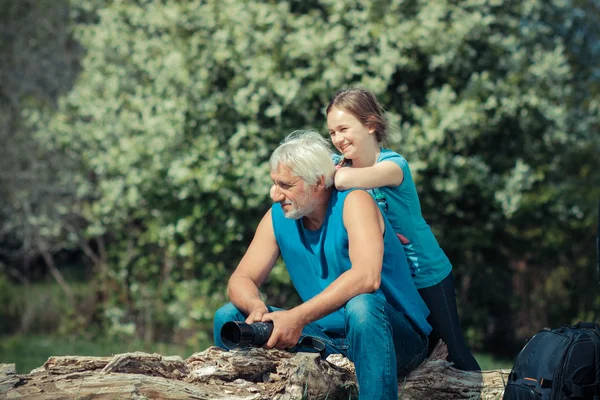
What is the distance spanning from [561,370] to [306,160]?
1295 millimetres

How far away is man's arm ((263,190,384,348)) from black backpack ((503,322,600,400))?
2.28 ft

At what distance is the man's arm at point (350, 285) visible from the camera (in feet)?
9.73

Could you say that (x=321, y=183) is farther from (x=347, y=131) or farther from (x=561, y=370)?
(x=561, y=370)

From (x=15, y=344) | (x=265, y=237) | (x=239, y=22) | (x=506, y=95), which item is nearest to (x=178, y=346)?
(x=15, y=344)

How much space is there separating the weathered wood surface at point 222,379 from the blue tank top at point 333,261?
24 centimetres

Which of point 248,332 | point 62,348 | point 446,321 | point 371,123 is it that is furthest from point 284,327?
point 62,348

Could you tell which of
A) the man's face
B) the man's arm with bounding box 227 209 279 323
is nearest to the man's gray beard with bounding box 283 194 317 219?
the man's face

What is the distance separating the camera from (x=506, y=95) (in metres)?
6.64

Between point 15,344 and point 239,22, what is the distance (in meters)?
4.80

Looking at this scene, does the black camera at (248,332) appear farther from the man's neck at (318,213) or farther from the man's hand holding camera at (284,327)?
the man's neck at (318,213)

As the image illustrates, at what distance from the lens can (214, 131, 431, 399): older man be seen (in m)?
2.93

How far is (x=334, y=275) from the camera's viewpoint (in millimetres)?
3223

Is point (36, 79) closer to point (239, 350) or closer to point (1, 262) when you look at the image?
point (1, 262)

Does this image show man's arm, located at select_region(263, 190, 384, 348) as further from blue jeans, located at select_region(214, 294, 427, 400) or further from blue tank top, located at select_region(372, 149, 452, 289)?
blue tank top, located at select_region(372, 149, 452, 289)
